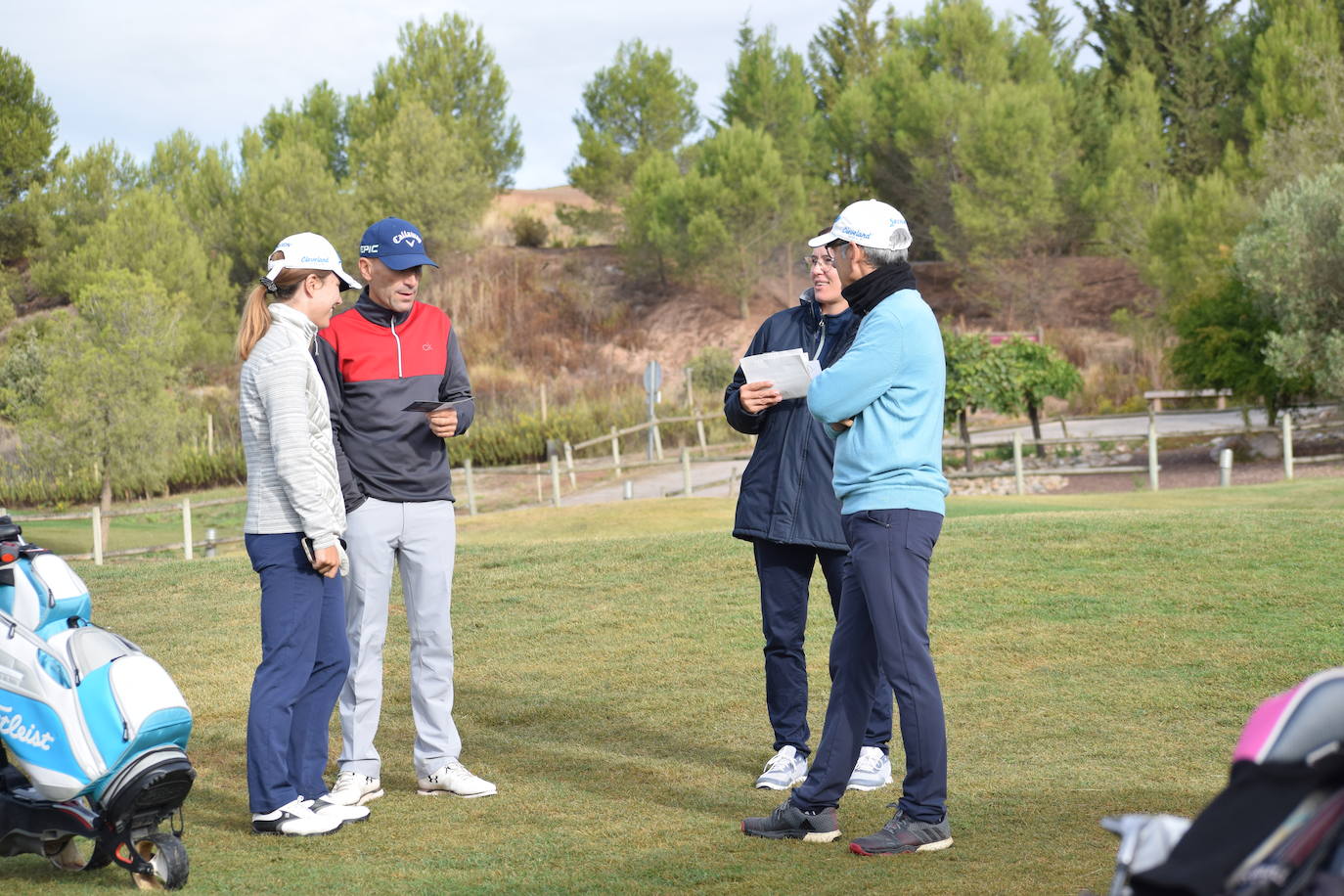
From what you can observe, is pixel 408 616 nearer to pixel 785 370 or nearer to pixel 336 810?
pixel 336 810

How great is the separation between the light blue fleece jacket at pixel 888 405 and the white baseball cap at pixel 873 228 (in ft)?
0.59

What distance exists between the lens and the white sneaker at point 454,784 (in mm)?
5281

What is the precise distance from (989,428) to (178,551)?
2377cm

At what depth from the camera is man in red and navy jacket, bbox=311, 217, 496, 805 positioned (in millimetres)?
5148

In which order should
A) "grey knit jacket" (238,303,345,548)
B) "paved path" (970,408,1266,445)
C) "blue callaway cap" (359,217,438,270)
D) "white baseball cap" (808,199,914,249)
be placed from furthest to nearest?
"paved path" (970,408,1266,445)
"blue callaway cap" (359,217,438,270)
"grey knit jacket" (238,303,345,548)
"white baseball cap" (808,199,914,249)

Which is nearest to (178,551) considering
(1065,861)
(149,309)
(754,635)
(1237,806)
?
(149,309)

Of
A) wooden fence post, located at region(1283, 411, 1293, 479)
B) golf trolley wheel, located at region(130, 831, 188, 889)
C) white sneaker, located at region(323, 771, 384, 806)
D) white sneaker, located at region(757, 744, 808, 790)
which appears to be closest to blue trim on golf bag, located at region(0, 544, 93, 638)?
golf trolley wheel, located at region(130, 831, 188, 889)

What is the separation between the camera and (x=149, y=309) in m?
29.9

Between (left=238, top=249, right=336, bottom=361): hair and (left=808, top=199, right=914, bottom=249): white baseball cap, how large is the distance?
70.1 inches

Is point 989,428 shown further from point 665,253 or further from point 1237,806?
point 1237,806

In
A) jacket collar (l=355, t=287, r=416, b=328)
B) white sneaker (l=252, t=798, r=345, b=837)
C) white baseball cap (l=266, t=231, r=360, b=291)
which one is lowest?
white sneaker (l=252, t=798, r=345, b=837)

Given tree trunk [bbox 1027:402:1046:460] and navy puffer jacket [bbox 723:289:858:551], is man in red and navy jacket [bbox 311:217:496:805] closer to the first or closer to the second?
navy puffer jacket [bbox 723:289:858:551]

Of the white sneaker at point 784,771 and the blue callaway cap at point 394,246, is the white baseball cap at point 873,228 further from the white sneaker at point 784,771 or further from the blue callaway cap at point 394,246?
the white sneaker at point 784,771

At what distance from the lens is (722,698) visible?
7016mm
